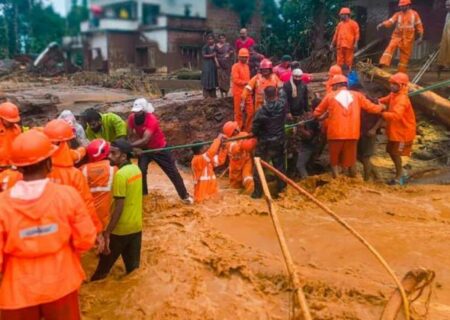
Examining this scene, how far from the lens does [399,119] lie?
23.5 feet

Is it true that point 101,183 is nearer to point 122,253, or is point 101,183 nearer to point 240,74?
point 122,253

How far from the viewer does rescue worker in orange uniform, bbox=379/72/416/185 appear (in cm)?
714

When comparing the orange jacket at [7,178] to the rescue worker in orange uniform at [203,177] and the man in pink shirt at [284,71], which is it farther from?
the man in pink shirt at [284,71]

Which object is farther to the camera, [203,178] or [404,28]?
[404,28]

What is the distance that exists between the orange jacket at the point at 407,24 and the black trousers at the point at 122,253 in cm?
727

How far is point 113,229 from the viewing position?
4383mm

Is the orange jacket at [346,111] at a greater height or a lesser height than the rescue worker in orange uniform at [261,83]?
lesser

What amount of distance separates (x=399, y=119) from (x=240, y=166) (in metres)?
2.57

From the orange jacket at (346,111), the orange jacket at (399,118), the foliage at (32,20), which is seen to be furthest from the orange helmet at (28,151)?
the orange jacket at (399,118)

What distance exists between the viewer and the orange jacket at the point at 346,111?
280 inches

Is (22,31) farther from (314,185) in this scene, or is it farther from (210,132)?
(210,132)

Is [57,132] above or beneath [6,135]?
above

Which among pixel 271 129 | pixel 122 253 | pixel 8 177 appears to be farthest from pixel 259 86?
pixel 8 177

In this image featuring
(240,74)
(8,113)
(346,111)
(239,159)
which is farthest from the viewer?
(240,74)
